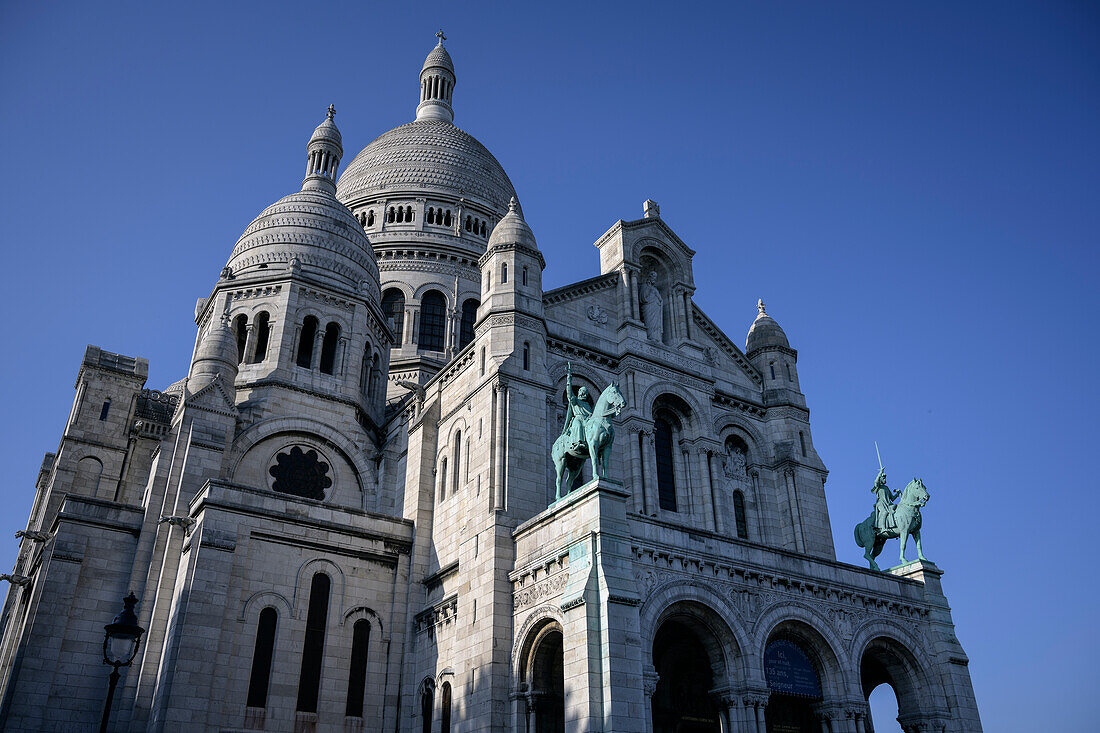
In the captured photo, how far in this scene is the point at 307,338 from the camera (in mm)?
37562

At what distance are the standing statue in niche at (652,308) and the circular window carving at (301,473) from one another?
1398 centimetres

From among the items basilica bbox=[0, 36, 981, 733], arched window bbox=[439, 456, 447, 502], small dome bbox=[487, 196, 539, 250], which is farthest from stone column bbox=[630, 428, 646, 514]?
small dome bbox=[487, 196, 539, 250]

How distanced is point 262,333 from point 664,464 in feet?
58.8

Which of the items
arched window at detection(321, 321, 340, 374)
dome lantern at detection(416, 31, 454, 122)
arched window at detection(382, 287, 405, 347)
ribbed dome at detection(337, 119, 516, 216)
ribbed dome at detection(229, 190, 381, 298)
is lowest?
arched window at detection(321, 321, 340, 374)

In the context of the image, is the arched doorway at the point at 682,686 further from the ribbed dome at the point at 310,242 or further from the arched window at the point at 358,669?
the ribbed dome at the point at 310,242

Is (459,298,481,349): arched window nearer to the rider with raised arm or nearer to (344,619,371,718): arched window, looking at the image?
(344,619,371,718): arched window

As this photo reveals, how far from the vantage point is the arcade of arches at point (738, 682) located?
23281mm

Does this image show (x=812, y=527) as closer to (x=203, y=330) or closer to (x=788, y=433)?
(x=788, y=433)

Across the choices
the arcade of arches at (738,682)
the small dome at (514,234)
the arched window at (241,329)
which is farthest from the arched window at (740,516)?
the arched window at (241,329)

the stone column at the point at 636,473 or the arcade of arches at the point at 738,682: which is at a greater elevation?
the stone column at the point at 636,473

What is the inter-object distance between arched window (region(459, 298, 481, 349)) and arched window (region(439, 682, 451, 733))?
82.4 feet

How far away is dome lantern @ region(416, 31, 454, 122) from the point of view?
64938mm

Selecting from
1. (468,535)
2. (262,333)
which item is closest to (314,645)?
(468,535)

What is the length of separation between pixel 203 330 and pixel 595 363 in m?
18.2
